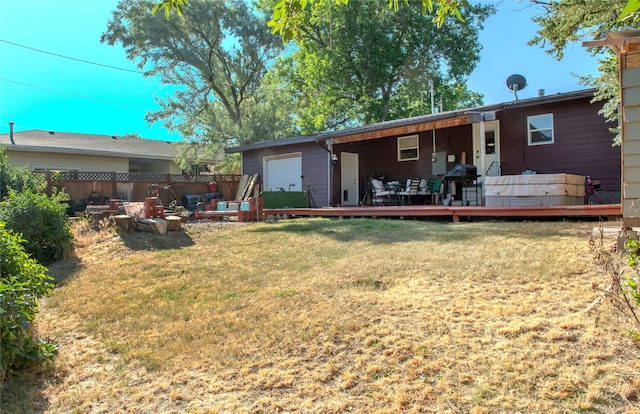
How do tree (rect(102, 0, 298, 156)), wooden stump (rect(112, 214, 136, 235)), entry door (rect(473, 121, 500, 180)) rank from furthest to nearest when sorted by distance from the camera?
tree (rect(102, 0, 298, 156)), entry door (rect(473, 121, 500, 180)), wooden stump (rect(112, 214, 136, 235))

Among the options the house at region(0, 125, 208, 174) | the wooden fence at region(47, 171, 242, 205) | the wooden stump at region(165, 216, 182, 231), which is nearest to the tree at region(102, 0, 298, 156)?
the house at region(0, 125, 208, 174)

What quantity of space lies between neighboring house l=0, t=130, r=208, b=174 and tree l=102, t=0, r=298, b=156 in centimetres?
187

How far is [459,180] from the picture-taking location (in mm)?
10688

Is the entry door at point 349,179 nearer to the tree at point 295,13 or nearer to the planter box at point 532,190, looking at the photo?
the planter box at point 532,190

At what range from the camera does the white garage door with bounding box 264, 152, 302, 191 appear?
13.9 meters

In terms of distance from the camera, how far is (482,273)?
3979 mm

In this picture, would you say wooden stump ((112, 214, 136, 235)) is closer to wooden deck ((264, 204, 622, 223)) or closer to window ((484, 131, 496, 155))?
wooden deck ((264, 204, 622, 223))

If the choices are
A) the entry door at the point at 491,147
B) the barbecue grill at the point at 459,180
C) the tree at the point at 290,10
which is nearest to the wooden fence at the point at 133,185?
the barbecue grill at the point at 459,180

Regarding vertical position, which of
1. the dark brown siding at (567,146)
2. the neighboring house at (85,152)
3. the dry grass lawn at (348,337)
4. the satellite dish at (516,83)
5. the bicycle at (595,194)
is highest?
the satellite dish at (516,83)

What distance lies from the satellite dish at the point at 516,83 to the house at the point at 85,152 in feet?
50.8

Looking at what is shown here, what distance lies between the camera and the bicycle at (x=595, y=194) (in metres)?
9.14

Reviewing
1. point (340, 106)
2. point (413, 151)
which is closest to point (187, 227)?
point (413, 151)

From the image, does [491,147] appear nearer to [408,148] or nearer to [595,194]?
[408,148]

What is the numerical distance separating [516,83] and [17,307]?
11849 millimetres
